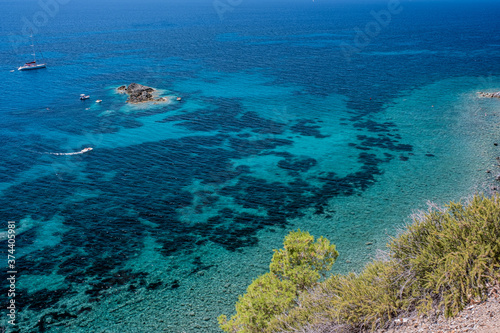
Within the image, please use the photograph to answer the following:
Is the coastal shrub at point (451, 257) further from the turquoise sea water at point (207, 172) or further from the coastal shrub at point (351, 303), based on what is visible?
the turquoise sea water at point (207, 172)

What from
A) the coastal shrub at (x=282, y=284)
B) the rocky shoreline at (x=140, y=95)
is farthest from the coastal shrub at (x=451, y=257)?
the rocky shoreline at (x=140, y=95)

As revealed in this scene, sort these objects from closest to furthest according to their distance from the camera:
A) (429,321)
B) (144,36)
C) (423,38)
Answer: (429,321), (423,38), (144,36)

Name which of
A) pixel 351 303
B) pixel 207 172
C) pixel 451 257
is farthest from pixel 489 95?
pixel 351 303

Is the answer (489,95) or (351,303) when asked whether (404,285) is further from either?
(489,95)

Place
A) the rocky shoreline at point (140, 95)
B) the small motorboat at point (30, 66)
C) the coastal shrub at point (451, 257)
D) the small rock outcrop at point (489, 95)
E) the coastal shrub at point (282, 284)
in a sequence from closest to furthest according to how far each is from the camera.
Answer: the coastal shrub at point (451, 257) < the coastal shrub at point (282, 284) < the small rock outcrop at point (489, 95) < the rocky shoreline at point (140, 95) < the small motorboat at point (30, 66)

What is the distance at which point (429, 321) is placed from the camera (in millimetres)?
14727

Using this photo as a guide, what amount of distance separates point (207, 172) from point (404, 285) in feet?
109

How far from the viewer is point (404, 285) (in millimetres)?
16094

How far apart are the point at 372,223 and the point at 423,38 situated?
461ft

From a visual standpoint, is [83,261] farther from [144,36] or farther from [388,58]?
[144,36]

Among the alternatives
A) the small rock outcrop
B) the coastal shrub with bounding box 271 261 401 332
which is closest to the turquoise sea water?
the small rock outcrop

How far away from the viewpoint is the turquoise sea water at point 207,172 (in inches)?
1137

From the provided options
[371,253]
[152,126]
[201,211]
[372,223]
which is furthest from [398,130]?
[152,126]

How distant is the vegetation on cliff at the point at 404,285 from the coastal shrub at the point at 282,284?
56 millimetres
